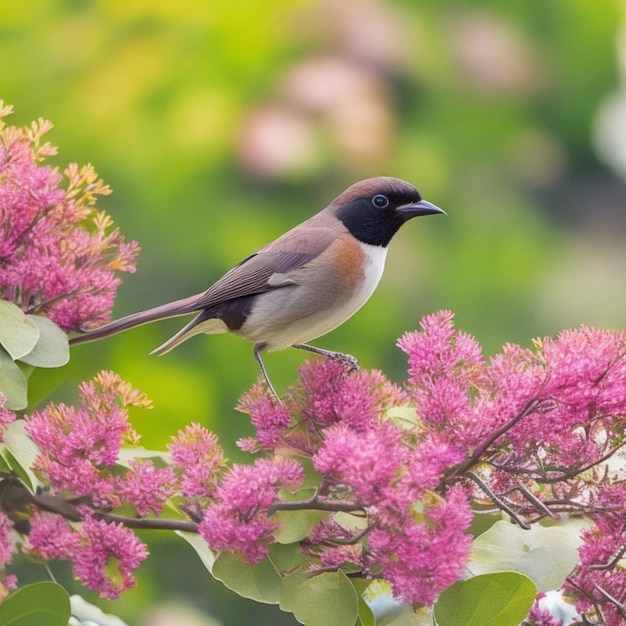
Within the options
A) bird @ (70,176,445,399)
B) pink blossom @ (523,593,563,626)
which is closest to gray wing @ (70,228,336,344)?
bird @ (70,176,445,399)

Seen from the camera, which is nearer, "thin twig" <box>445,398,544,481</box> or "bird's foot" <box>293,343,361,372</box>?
"thin twig" <box>445,398,544,481</box>

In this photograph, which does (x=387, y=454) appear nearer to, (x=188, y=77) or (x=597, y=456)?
(x=597, y=456)

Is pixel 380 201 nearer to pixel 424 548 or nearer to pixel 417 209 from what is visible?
pixel 417 209

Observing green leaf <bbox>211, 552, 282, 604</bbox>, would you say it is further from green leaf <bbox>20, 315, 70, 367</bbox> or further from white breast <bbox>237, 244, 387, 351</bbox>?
white breast <bbox>237, 244, 387, 351</bbox>

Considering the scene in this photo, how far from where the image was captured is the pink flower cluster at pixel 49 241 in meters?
0.99

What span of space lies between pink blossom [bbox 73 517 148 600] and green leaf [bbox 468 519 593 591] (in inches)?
11.3

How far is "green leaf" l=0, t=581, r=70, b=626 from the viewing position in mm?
846

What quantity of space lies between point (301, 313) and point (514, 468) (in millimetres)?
604

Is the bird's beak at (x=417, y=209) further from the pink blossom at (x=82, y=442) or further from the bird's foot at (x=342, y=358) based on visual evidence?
the pink blossom at (x=82, y=442)

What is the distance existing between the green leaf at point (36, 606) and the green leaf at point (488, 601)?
31 centimetres

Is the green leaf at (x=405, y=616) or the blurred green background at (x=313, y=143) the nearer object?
the green leaf at (x=405, y=616)

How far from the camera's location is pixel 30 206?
994mm

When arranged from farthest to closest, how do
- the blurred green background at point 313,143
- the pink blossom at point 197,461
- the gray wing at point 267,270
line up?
the blurred green background at point 313,143 < the gray wing at point 267,270 < the pink blossom at point 197,461

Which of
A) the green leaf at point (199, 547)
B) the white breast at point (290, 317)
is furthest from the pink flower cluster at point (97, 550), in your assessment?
the white breast at point (290, 317)
